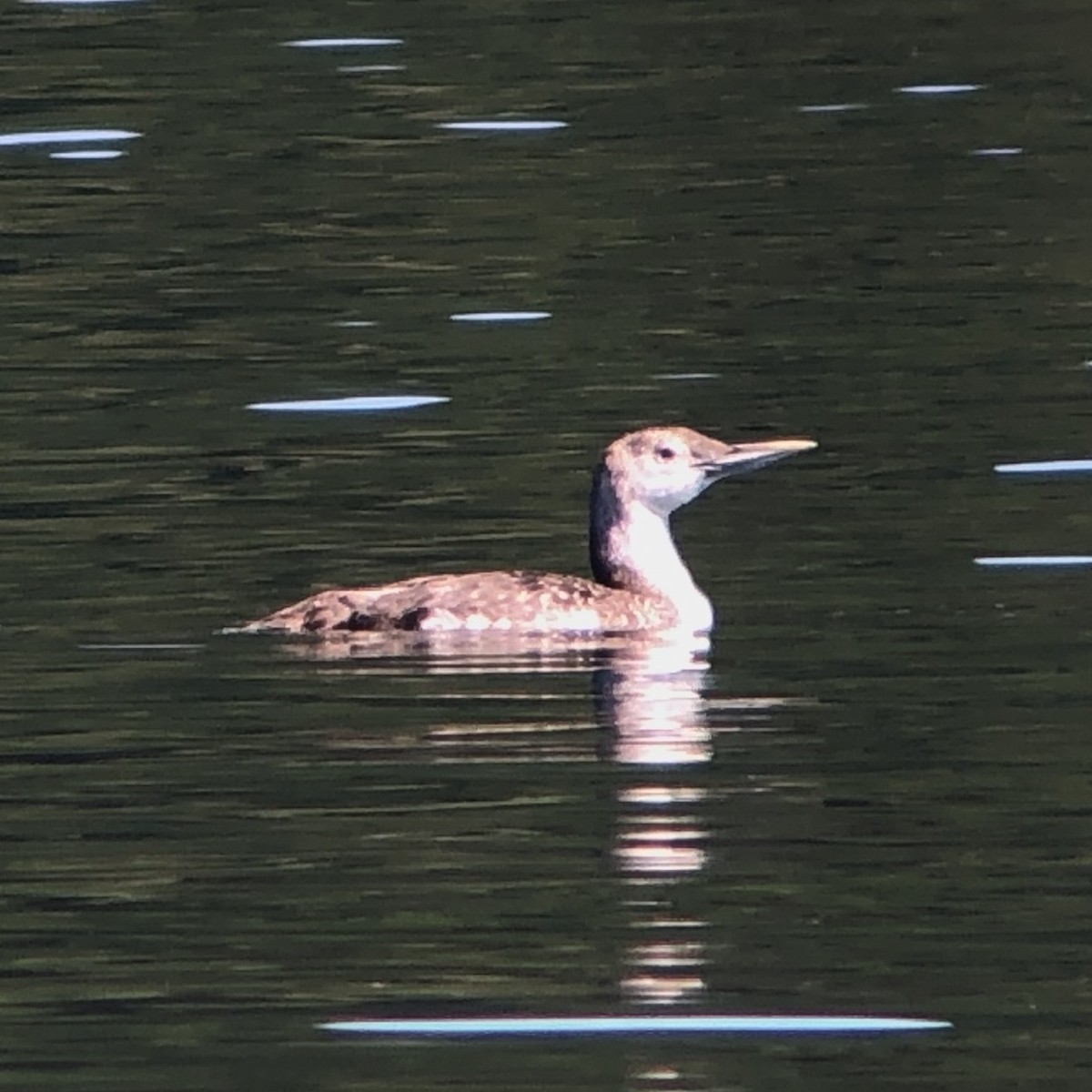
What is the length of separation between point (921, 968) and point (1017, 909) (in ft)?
1.76

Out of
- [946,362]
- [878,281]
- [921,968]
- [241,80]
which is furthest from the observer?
[241,80]

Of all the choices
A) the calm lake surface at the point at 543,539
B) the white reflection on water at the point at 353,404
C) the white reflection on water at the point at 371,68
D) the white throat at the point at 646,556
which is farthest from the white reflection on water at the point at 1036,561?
the white reflection on water at the point at 371,68

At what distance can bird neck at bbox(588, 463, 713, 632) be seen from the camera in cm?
1512

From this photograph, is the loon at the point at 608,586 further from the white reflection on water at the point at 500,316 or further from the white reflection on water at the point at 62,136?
the white reflection on water at the point at 62,136

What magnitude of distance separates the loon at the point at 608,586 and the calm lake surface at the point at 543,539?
154 mm

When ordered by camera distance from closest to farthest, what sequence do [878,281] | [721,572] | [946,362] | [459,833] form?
[459,833]
[721,572]
[946,362]
[878,281]

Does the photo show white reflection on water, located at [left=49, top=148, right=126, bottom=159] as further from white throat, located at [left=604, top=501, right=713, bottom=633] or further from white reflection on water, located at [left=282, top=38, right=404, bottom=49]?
white throat, located at [left=604, top=501, right=713, bottom=633]

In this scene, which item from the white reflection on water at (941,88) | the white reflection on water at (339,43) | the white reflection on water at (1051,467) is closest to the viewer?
the white reflection on water at (1051,467)

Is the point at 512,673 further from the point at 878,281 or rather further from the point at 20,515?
the point at 878,281

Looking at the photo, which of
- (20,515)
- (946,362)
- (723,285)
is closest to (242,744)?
(20,515)

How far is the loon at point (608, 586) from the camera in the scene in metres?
14.0

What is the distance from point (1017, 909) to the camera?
10.4 metres

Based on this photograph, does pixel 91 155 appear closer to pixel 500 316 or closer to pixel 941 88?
pixel 941 88

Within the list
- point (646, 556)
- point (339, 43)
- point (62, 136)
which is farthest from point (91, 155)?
point (646, 556)
